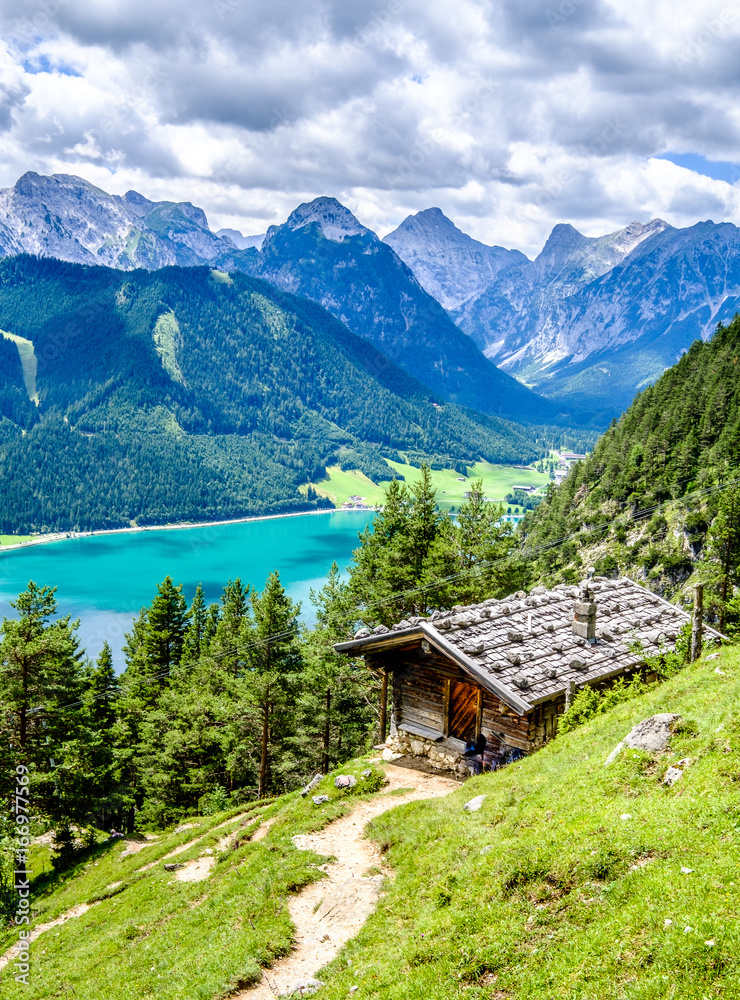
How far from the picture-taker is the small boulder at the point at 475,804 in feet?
46.7

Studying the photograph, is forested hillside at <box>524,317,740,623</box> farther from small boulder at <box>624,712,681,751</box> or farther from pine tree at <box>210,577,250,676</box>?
small boulder at <box>624,712,681,751</box>

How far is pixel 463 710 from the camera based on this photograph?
69.0 ft

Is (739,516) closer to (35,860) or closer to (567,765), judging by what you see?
(567,765)

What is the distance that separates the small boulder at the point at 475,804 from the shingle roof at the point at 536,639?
10.6 feet

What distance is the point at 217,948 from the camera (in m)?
12.5

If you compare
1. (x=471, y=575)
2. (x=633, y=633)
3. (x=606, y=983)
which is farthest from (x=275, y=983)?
(x=471, y=575)

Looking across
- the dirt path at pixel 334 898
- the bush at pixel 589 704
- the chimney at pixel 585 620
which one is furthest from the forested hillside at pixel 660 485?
the dirt path at pixel 334 898

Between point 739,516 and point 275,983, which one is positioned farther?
point 739,516

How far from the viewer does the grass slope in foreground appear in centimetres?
782

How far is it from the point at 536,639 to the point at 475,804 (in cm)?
710

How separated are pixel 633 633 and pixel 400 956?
14.9 m

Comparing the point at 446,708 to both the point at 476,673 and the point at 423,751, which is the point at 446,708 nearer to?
the point at 423,751

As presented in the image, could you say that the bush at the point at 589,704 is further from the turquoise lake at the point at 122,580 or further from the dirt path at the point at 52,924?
the turquoise lake at the point at 122,580

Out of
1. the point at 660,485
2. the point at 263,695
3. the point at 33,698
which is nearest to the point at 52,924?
the point at 33,698
